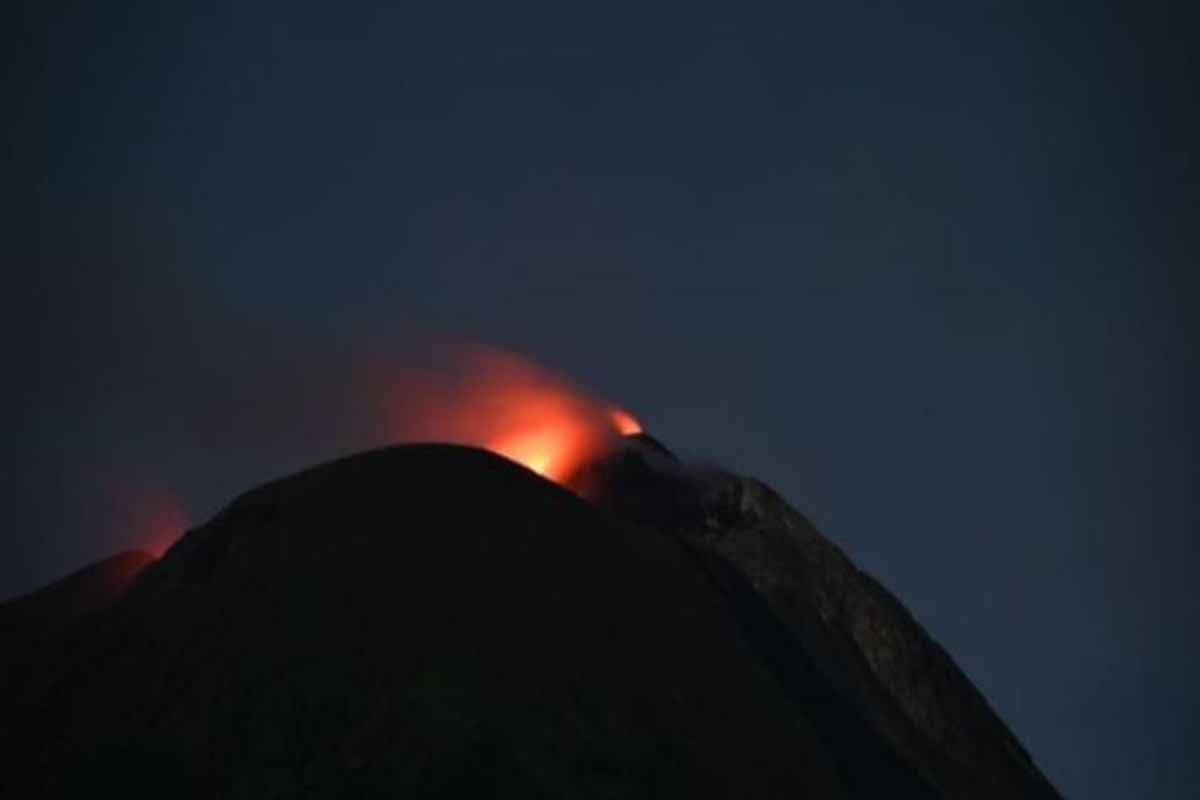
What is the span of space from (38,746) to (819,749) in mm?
37066

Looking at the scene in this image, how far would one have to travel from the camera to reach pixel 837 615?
84562 millimetres

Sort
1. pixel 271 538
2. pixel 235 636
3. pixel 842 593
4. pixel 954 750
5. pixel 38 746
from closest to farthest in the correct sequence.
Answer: pixel 38 746, pixel 235 636, pixel 271 538, pixel 954 750, pixel 842 593

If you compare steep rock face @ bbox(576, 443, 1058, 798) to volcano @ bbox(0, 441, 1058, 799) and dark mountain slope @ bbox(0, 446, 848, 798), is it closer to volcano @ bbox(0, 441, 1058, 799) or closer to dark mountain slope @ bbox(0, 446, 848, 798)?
volcano @ bbox(0, 441, 1058, 799)

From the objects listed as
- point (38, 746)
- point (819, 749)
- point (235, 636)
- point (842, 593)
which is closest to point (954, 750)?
point (842, 593)

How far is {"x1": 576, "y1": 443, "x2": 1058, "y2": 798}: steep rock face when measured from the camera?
72.7m

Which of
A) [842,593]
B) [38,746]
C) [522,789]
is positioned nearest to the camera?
[522,789]

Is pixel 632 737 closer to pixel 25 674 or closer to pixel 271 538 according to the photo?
pixel 271 538

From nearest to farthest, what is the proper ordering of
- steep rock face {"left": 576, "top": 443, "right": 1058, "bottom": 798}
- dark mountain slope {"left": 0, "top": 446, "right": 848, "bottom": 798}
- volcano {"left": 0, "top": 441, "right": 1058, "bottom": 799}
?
dark mountain slope {"left": 0, "top": 446, "right": 848, "bottom": 798} → volcano {"left": 0, "top": 441, "right": 1058, "bottom": 799} → steep rock face {"left": 576, "top": 443, "right": 1058, "bottom": 798}

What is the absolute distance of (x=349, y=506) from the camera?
64.8m

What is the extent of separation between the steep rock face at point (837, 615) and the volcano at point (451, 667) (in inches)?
17.5

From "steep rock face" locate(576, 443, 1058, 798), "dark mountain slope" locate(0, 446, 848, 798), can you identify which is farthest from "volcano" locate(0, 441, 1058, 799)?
"steep rock face" locate(576, 443, 1058, 798)

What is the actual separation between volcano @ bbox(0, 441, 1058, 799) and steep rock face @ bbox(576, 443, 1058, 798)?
0.44 meters

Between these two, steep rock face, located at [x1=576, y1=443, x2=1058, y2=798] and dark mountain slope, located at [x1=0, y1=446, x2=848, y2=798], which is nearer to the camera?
dark mountain slope, located at [x1=0, y1=446, x2=848, y2=798]

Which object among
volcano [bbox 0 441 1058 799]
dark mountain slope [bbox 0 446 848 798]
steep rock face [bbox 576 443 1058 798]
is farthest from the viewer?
steep rock face [bbox 576 443 1058 798]
